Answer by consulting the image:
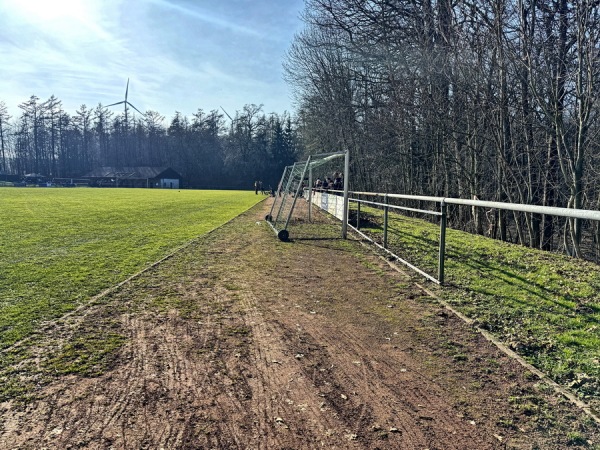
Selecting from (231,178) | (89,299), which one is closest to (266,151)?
(231,178)

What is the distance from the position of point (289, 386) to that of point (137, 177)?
9192 centimetres

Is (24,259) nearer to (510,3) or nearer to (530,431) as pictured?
(530,431)

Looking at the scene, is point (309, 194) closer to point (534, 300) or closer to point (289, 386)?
point (534, 300)

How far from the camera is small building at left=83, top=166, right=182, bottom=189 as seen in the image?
82.2 metres

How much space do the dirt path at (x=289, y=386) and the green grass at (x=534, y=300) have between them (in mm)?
326

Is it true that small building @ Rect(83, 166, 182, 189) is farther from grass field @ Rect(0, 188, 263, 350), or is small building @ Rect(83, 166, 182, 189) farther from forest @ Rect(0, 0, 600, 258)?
grass field @ Rect(0, 188, 263, 350)

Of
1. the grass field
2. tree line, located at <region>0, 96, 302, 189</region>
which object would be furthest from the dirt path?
tree line, located at <region>0, 96, 302, 189</region>

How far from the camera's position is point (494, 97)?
11.9 meters

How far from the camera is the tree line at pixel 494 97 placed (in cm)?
979

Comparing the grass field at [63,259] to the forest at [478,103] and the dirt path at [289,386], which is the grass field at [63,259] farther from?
the forest at [478,103]

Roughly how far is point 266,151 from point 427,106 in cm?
7396

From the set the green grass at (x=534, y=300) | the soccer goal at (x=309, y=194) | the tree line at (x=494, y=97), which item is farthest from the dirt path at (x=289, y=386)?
the tree line at (x=494, y=97)

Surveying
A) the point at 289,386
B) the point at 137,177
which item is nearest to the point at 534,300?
the point at 289,386

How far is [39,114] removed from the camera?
88.3 m
